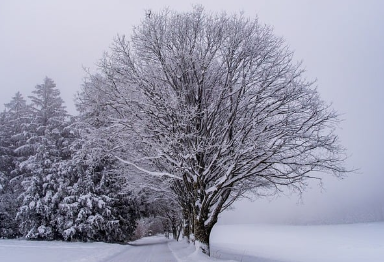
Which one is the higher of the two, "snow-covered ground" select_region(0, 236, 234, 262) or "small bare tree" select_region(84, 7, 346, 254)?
"small bare tree" select_region(84, 7, 346, 254)

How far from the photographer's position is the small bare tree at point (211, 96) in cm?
1272

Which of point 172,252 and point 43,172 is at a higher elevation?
point 43,172

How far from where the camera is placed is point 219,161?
13.7 m

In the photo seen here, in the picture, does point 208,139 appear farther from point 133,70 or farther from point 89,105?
point 89,105

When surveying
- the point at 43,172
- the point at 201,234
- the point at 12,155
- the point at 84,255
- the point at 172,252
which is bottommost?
the point at 172,252

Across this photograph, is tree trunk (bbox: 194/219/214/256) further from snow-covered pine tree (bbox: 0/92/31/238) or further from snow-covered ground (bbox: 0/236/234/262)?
snow-covered pine tree (bbox: 0/92/31/238)

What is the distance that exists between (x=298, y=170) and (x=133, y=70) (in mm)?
7920

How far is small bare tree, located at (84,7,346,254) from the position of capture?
41.7ft

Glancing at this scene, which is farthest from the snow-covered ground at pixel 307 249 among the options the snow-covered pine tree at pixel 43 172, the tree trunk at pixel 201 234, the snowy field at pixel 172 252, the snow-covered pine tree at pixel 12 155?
the snow-covered pine tree at pixel 12 155

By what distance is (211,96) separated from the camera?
14070 millimetres

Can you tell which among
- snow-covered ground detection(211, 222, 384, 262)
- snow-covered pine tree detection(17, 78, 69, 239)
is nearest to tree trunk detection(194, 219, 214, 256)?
snow-covered ground detection(211, 222, 384, 262)

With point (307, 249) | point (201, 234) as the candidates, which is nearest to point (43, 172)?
point (201, 234)

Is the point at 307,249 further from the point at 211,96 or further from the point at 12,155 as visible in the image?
the point at 12,155

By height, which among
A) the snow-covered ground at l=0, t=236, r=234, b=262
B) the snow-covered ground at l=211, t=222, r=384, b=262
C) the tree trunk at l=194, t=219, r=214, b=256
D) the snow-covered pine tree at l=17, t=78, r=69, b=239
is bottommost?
the snow-covered ground at l=211, t=222, r=384, b=262
